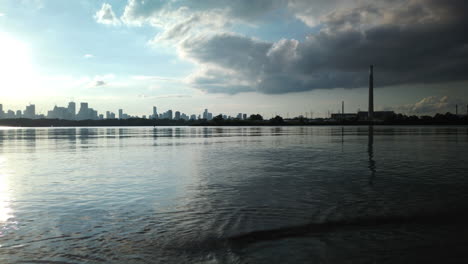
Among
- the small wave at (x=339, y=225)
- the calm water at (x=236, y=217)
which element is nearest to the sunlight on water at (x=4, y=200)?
the calm water at (x=236, y=217)

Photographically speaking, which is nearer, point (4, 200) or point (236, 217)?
point (236, 217)

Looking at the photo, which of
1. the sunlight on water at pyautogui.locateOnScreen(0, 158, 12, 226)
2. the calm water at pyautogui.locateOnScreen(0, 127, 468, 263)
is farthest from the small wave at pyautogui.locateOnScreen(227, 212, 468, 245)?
the sunlight on water at pyautogui.locateOnScreen(0, 158, 12, 226)

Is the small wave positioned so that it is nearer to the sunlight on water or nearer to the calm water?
the calm water

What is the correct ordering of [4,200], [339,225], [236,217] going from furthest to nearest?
[4,200] < [236,217] < [339,225]

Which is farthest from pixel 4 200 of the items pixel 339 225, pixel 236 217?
pixel 339 225

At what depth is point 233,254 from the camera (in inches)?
285

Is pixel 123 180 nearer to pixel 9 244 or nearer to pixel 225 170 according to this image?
pixel 225 170

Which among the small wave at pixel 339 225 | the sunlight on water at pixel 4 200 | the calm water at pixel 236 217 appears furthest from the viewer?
the sunlight on water at pixel 4 200

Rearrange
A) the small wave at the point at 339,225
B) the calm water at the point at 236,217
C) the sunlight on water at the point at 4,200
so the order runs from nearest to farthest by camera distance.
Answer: the calm water at the point at 236,217, the small wave at the point at 339,225, the sunlight on water at the point at 4,200

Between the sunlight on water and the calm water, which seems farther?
the sunlight on water

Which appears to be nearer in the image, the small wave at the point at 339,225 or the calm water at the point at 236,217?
the calm water at the point at 236,217

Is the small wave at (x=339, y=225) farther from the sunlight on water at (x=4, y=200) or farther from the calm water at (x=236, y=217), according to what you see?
the sunlight on water at (x=4, y=200)

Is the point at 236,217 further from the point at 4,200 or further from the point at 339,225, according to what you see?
the point at 4,200

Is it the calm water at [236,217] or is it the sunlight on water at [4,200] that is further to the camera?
the sunlight on water at [4,200]
